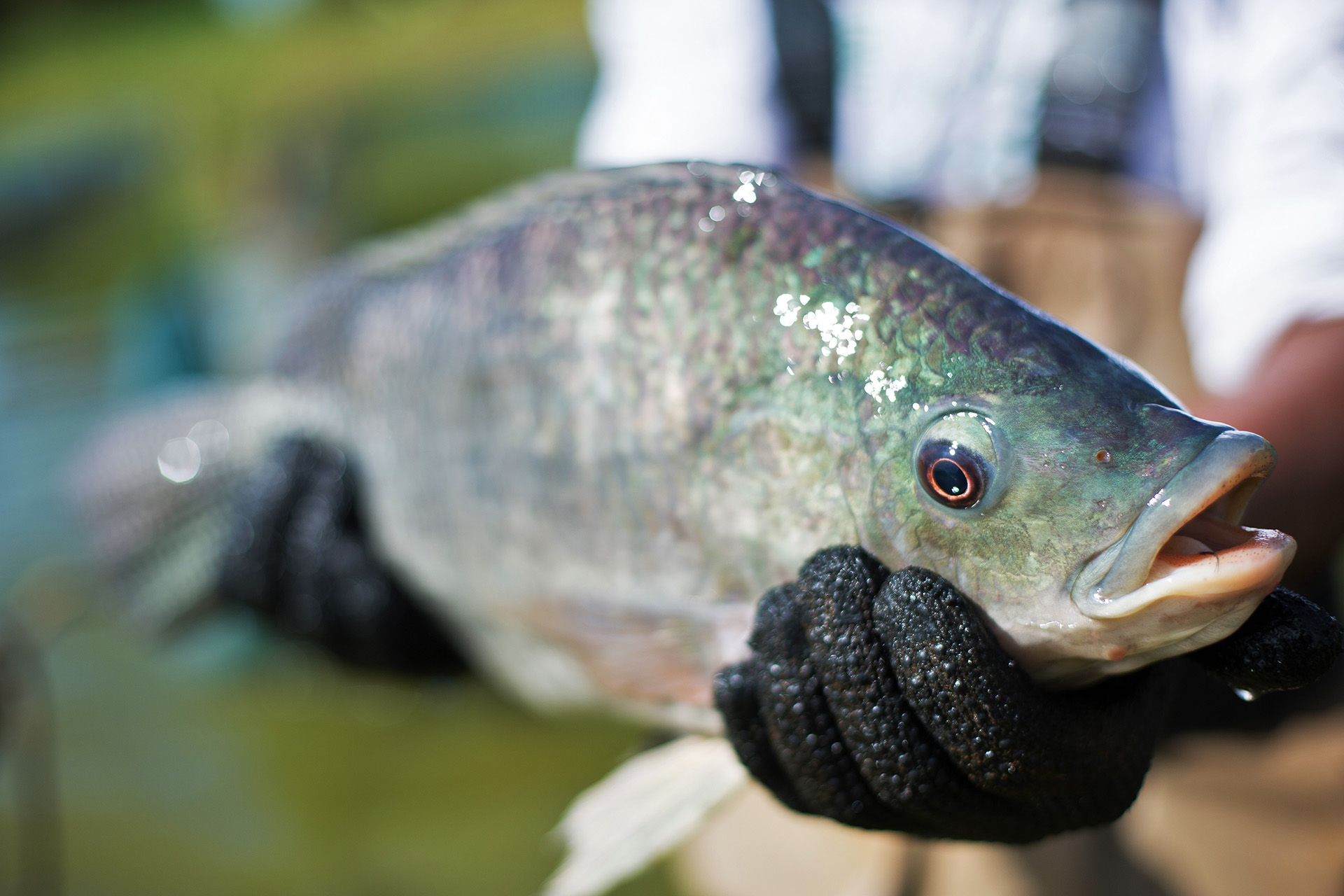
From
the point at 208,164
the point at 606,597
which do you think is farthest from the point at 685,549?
the point at 208,164

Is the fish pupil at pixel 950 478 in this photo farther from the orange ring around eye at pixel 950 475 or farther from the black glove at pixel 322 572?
the black glove at pixel 322 572

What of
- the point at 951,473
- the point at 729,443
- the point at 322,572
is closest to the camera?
the point at 951,473

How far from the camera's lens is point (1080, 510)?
74 centimetres

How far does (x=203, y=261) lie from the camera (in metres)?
5.96

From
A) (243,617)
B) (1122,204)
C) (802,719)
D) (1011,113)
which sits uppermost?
(1011,113)

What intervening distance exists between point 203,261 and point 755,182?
19.6 ft

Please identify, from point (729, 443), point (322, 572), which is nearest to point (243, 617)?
point (322, 572)

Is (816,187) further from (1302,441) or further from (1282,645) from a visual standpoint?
(1282,645)

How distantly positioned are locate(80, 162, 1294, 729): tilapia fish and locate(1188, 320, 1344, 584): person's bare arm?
419 millimetres

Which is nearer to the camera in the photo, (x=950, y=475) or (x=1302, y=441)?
(x=950, y=475)

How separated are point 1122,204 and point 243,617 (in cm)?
258

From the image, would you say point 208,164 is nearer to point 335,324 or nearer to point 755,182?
point 335,324

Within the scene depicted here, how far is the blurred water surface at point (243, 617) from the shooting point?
315 cm

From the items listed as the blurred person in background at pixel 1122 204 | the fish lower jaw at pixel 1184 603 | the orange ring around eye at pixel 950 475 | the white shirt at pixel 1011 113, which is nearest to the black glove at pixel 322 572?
the blurred person in background at pixel 1122 204
